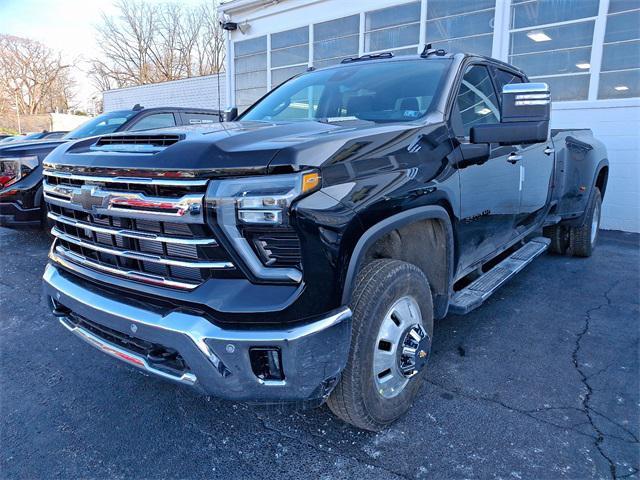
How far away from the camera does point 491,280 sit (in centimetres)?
338

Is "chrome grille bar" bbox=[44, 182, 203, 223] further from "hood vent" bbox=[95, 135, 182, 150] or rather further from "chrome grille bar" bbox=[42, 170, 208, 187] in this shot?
"hood vent" bbox=[95, 135, 182, 150]

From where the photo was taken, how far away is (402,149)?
2.24 m

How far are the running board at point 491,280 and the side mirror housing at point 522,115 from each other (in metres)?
1.00

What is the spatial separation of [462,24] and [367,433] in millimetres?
8395

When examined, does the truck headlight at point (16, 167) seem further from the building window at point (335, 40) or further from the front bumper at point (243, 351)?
the building window at point (335, 40)

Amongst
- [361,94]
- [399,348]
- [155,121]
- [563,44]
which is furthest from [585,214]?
[155,121]

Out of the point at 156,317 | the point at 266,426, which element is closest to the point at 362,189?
the point at 156,317

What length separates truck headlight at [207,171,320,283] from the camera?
1710 mm

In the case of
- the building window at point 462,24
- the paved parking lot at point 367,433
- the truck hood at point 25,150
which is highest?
the building window at point 462,24

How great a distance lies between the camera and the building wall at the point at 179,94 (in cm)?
1591

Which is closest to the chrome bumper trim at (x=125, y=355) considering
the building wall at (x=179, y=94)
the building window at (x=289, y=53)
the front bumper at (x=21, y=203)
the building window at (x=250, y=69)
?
the front bumper at (x=21, y=203)

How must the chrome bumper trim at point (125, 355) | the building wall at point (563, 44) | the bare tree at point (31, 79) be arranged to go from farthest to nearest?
the bare tree at point (31, 79)
the building wall at point (563, 44)
the chrome bumper trim at point (125, 355)

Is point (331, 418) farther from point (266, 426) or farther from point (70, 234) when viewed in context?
point (70, 234)

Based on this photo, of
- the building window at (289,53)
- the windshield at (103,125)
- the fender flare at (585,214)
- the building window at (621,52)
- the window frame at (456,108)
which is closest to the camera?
the window frame at (456,108)
